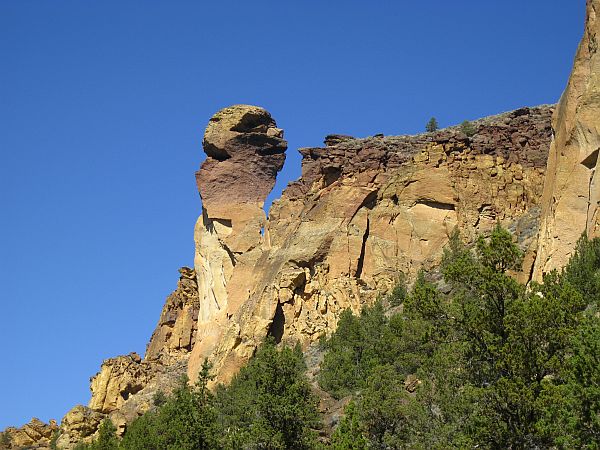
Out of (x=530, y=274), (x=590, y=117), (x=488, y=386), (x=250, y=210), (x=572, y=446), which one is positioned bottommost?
(x=572, y=446)

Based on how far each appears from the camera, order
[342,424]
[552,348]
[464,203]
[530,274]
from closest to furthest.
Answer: [552,348] < [342,424] < [530,274] < [464,203]

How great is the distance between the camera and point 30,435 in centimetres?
8569

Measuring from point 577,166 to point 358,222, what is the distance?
28620 millimetres

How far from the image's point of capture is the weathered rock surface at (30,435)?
84188 mm

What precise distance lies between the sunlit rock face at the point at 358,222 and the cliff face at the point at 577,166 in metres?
17.2

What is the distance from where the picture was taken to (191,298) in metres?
95.4

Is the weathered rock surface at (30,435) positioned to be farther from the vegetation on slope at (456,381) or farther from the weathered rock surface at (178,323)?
the vegetation on slope at (456,381)

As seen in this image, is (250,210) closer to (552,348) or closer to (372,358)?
(372,358)

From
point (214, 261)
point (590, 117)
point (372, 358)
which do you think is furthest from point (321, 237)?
point (590, 117)

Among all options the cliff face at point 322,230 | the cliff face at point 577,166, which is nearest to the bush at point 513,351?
the cliff face at point 577,166

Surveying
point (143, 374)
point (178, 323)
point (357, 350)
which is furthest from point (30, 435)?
point (357, 350)

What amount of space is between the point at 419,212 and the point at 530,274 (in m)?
23.9

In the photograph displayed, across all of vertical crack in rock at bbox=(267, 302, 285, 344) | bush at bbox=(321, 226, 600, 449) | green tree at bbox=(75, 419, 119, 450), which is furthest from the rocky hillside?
bush at bbox=(321, 226, 600, 449)

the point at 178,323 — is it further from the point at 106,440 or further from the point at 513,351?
the point at 513,351
